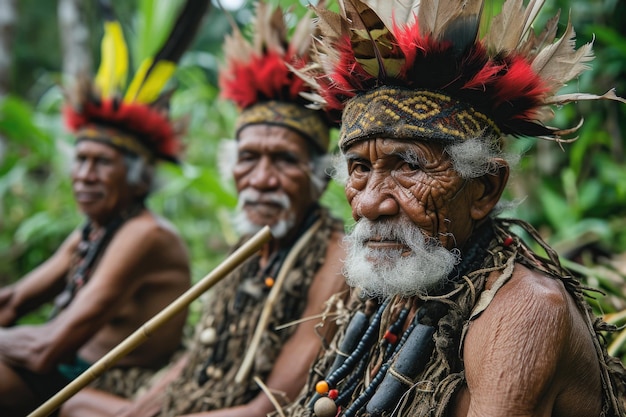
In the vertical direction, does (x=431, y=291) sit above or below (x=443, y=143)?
below

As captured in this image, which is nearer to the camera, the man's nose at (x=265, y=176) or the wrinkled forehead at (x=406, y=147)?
the wrinkled forehead at (x=406, y=147)

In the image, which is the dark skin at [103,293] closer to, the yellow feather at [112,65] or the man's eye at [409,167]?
the yellow feather at [112,65]

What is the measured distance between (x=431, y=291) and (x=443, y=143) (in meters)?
0.50

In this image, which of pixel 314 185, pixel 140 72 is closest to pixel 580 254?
pixel 314 185

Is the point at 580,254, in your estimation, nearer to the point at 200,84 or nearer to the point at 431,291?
the point at 431,291

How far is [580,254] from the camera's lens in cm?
373

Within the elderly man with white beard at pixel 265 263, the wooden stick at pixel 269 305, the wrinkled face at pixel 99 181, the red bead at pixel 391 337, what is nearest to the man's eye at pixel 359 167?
the red bead at pixel 391 337

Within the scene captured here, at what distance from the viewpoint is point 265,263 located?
127 inches

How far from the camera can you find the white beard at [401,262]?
192cm

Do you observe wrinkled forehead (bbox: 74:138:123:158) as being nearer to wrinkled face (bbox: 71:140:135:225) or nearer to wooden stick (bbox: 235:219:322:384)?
wrinkled face (bbox: 71:140:135:225)

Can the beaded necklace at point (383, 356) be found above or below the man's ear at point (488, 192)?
below

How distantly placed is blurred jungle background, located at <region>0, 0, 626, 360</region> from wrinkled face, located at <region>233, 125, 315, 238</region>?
0.70 m

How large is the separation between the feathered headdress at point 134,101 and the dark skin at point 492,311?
2.52 m

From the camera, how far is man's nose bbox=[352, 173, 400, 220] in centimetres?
195
